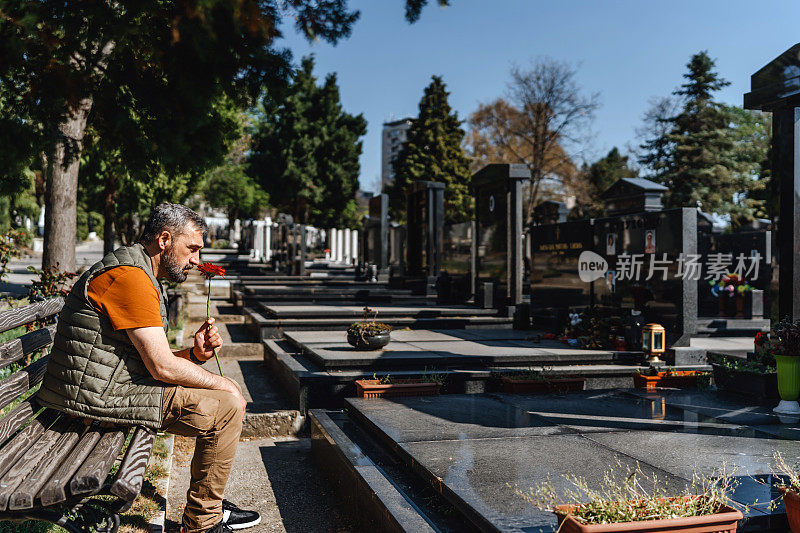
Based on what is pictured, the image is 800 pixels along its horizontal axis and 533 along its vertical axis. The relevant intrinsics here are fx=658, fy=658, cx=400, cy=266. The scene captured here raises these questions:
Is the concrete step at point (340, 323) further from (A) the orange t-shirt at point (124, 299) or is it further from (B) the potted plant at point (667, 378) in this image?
(A) the orange t-shirt at point (124, 299)

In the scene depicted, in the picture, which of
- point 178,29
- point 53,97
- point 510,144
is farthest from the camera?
point 510,144

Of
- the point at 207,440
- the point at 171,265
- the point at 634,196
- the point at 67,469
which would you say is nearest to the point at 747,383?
the point at 207,440

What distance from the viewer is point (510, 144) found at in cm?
3975

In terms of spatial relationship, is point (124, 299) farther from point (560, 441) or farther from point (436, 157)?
point (436, 157)

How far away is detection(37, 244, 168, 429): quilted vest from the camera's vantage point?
3.19 metres

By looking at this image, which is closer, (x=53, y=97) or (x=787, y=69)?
(x=53, y=97)

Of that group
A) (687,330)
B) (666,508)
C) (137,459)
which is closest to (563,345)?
(687,330)

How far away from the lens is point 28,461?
2.96 metres

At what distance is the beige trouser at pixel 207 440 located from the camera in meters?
3.51

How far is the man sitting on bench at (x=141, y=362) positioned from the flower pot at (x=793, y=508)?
2.78 m

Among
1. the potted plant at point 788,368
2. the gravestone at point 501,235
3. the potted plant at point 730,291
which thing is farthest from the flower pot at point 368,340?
the potted plant at point 730,291

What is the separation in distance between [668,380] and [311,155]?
47554 mm

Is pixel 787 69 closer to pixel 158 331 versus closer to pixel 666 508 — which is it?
pixel 666 508

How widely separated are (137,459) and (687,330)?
7.50 metres
